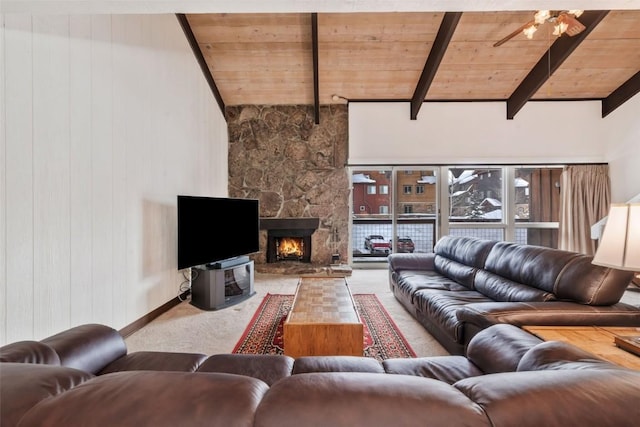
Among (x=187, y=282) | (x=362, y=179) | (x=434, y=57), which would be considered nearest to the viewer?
(x=187, y=282)

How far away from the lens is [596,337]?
152 centimetres

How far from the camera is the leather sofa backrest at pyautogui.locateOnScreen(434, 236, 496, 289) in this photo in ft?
9.96

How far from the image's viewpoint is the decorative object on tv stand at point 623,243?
1294mm

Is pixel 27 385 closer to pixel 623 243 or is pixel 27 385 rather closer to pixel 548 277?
pixel 623 243

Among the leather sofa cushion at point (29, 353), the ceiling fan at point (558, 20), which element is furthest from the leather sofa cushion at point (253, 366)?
the ceiling fan at point (558, 20)

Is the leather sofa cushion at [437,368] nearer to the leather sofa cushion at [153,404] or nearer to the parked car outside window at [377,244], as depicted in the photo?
the leather sofa cushion at [153,404]

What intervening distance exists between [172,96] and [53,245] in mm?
2252

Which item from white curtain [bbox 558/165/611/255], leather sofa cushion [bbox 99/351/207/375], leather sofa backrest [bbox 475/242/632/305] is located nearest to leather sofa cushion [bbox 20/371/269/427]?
leather sofa cushion [bbox 99/351/207/375]

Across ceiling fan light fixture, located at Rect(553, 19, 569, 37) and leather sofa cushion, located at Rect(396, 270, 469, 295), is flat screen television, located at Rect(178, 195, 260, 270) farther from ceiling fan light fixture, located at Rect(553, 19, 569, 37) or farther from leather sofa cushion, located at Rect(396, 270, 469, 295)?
ceiling fan light fixture, located at Rect(553, 19, 569, 37)

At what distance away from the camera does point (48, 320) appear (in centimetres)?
205

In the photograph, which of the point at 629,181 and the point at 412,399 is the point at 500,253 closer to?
the point at 412,399

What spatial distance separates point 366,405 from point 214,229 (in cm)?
341

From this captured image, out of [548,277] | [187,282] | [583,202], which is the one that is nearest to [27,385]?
[548,277]

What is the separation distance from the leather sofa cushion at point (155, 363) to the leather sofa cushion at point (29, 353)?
0.23 metres
